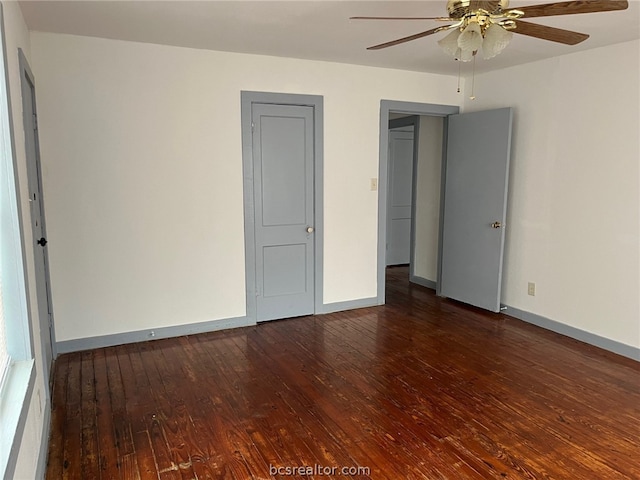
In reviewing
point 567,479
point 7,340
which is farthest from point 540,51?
point 7,340

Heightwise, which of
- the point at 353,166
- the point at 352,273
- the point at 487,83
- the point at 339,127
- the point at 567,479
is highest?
the point at 487,83

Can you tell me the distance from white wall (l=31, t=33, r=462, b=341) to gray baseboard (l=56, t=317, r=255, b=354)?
2.0 inches

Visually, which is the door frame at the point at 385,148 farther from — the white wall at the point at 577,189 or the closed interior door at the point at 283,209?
the closed interior door at the point at 283,209

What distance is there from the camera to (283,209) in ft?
14.7

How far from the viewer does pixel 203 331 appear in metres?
4.20

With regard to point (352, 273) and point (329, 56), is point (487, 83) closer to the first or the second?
point (329, 56)

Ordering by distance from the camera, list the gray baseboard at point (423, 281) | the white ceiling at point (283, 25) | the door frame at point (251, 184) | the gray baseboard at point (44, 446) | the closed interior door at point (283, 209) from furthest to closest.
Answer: the gray baseboard at point (423, 281), the closed interior door at point (283, 209), the door frame at point (251, 184), the white ceiling at point (283, 25), the gray baseboard at point (44, 446)

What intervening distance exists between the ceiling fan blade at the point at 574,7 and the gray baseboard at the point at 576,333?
110 inches

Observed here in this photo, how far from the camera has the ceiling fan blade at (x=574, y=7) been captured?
77.8 inches

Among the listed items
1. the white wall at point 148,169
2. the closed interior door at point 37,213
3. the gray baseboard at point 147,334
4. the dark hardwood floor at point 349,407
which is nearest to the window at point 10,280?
the dark hardwood floor at point 349,407

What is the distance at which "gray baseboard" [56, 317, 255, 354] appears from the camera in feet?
12.2

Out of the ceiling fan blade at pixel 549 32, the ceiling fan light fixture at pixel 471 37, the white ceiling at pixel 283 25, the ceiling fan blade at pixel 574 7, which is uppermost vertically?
the white ceiling at pixel 283 25

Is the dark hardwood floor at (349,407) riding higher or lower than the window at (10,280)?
lower

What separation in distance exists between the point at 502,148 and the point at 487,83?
860mm
